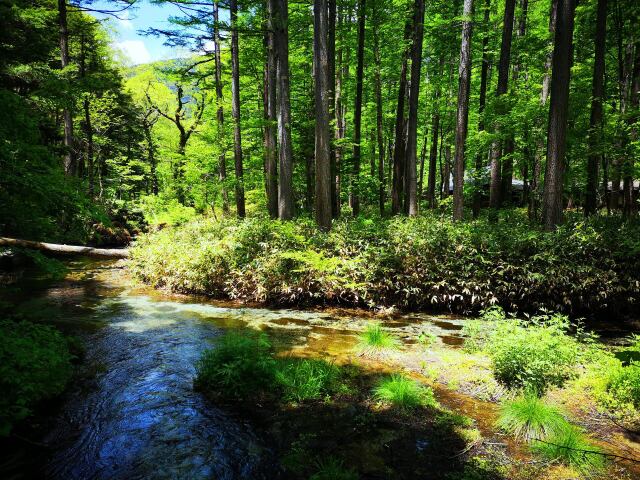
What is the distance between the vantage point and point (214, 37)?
51.5ft

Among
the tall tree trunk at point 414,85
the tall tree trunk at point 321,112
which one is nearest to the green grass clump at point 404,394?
the tall tree trunk at point 321,112

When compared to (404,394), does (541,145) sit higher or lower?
higher

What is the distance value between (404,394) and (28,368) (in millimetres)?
4591

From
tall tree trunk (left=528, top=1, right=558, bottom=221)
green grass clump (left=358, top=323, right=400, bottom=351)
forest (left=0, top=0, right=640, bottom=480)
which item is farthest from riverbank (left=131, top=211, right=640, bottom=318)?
tall tree trunk (left=528, top=1, right=558, bottom=221)

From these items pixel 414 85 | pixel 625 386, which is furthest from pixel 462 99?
pixel 625 386

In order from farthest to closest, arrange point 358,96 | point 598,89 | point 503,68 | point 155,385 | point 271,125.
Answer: point 358,96, point 503,68, point 271,125, point 598,89, point 155,385

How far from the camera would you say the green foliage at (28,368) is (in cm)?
378

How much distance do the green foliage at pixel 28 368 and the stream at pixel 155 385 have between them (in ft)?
0.95

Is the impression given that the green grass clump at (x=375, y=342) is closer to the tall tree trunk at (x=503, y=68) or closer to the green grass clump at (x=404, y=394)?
the green grass clump at (x=404, y=394)

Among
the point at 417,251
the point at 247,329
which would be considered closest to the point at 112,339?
the point at 247,329

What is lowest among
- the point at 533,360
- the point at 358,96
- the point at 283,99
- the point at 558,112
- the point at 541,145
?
the point at 533,360

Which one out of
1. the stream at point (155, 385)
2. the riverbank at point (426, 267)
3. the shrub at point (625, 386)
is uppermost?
the riverbank at point (426, 267)

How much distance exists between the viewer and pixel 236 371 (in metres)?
4.82

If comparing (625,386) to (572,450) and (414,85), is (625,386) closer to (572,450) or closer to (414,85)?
(572,450)
